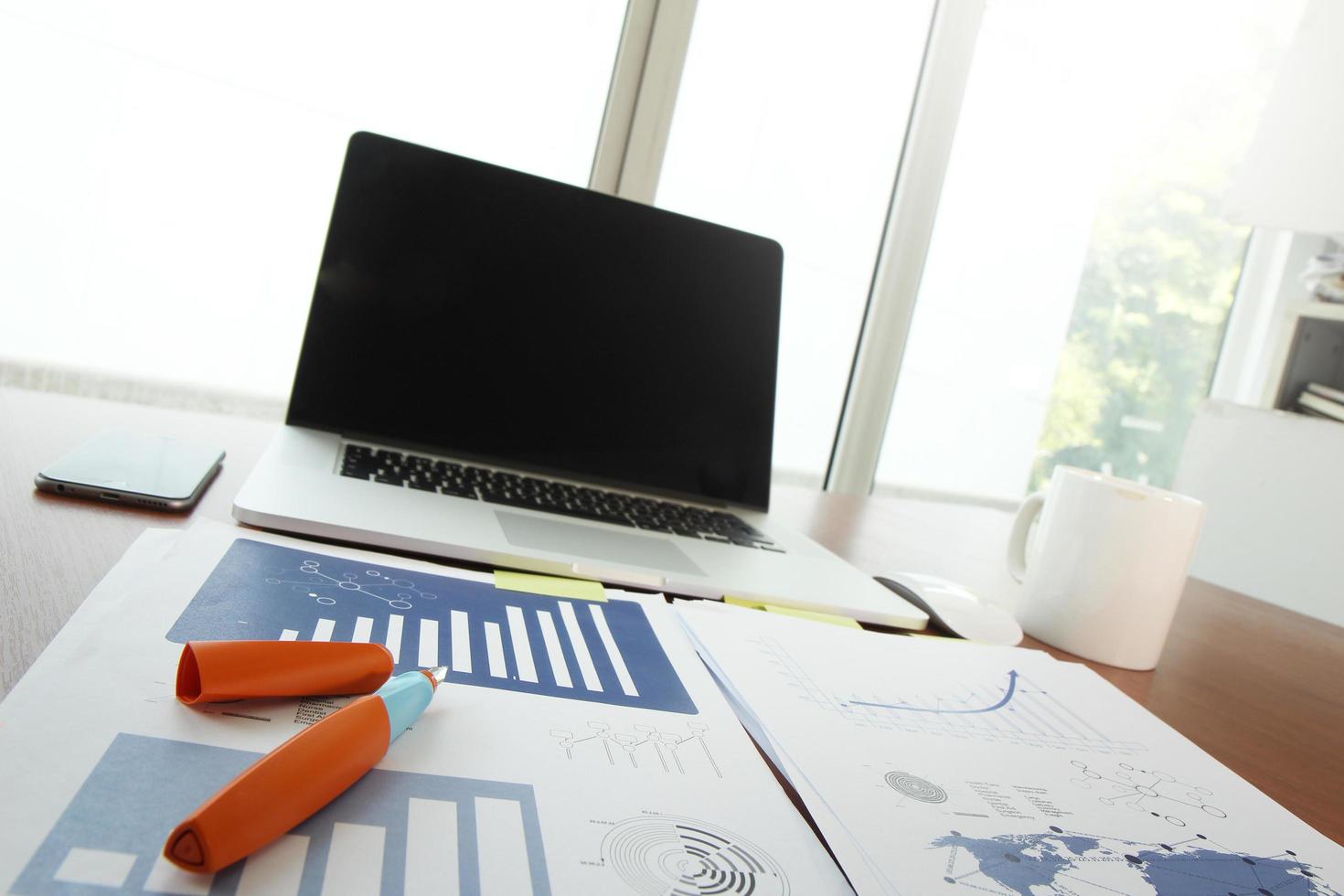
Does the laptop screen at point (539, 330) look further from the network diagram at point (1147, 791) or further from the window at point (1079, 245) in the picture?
the window at point (1079, 245)

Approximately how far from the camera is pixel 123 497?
0.57 metres

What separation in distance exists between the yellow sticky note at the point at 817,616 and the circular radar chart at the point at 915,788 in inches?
8.3

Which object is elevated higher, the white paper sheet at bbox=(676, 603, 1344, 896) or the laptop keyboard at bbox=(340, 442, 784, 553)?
the laptop keyboard at bbox=(340, 442, 784, 553)

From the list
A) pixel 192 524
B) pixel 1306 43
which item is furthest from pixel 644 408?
pixel 1306 43

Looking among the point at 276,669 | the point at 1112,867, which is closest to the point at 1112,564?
the point at 1112,867

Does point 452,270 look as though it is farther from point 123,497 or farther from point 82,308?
point 82,308

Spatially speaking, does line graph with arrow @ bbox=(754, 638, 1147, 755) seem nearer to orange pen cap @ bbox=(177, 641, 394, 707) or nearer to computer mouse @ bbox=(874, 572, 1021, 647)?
computer mouse @ bbox=(874, 572, 1021, 647)

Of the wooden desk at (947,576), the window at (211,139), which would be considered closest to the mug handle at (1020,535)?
the wooden desk at (947,576)

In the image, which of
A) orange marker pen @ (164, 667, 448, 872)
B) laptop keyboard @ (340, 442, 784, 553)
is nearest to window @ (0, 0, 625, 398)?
laptop keyboard @ (340, 442, 784, 553)

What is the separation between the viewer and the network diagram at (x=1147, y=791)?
448 millimetres

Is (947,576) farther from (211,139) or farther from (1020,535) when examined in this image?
(211,139)

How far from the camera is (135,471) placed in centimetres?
61

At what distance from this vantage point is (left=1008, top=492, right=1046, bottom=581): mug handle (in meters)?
0.81

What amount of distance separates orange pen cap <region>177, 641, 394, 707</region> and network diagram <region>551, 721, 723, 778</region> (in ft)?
0.27
